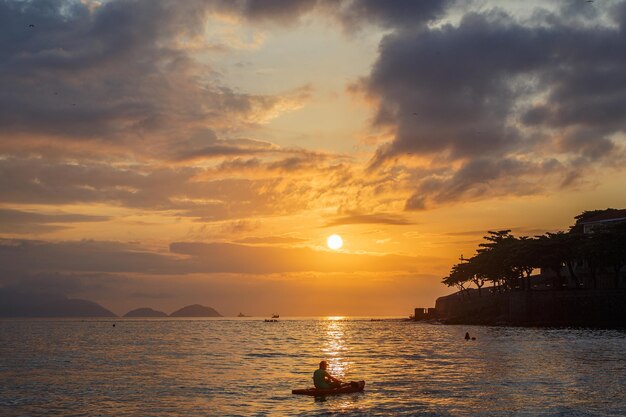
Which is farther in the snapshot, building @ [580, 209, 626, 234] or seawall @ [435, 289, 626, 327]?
building @ [580, 209, 626, 234]

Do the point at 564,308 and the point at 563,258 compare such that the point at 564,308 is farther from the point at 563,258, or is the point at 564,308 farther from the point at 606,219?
the point at 606,219

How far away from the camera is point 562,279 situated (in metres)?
152

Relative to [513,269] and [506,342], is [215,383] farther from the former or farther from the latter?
[513,269]

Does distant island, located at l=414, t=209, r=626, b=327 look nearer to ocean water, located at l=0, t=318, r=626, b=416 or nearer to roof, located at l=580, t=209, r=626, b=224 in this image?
roof, located at l=580, t=209, r=626, b=224

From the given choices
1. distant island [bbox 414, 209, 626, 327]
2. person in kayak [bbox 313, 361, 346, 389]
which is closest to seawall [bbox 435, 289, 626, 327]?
distant island [bbox 414, 209, 626, 327]

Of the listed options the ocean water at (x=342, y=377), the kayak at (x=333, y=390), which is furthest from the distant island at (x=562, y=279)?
the kayak at (x=333, y=390)

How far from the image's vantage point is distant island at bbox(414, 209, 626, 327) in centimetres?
12100

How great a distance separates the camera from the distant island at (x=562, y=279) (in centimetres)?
12100

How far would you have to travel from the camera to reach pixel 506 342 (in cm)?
9181

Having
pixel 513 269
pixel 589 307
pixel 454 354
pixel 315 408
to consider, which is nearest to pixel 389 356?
pixel 454 354

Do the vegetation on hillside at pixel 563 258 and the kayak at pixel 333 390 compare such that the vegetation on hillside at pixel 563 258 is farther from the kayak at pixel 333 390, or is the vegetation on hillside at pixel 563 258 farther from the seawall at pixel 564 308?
the kayak at pixel 333 390

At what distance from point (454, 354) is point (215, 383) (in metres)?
34.5

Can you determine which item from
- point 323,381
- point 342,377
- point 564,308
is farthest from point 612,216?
point 323,381

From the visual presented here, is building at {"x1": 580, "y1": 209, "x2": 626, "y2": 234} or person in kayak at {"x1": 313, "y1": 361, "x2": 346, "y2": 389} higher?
building at {"x1": 580, "y1": 209, "x2": 626, "y2": 234}
